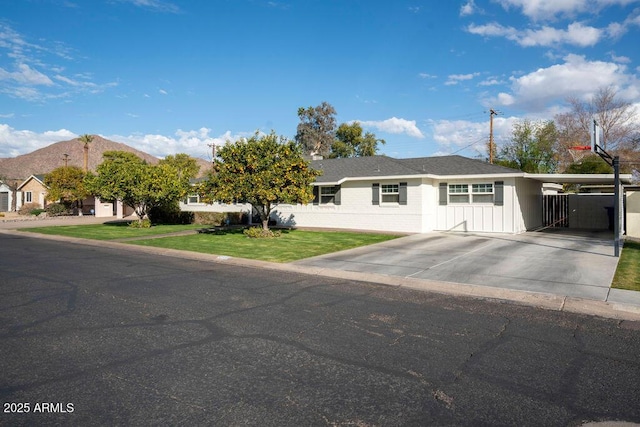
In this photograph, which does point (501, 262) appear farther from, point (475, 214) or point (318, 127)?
point (318, 127)

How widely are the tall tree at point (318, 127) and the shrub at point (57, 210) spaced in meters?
30.8

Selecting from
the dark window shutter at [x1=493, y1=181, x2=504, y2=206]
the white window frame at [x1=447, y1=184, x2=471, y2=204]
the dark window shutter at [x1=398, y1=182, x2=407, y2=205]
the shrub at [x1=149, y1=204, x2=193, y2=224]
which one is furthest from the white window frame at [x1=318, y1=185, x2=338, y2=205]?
the shrub at [x1=149, y1=204, x2=193, y2=224]


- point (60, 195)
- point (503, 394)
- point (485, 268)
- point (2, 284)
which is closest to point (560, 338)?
point (503, 394)

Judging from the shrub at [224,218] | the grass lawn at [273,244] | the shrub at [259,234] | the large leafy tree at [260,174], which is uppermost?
the large leafy tree at [260,174]

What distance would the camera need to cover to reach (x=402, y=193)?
22.1 m

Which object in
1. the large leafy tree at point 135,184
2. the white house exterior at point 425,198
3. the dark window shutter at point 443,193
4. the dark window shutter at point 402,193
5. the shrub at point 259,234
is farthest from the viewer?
the large leafy tree at point 135,184

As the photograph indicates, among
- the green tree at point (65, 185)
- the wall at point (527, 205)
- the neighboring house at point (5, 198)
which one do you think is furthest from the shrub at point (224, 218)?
the neighboring house at point (5, 198)

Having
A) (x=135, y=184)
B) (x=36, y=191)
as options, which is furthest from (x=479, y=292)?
(x=36, y=191)

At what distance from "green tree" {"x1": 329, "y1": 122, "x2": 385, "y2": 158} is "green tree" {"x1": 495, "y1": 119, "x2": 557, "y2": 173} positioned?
62.0 ft

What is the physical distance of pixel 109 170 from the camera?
2466 centimetres

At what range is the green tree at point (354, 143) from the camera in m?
57.1

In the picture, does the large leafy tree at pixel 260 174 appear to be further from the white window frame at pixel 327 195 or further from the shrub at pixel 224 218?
the shrub at pixel 224 218

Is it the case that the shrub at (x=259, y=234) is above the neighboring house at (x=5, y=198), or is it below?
below

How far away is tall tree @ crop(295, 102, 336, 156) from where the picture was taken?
59938 millimetres
